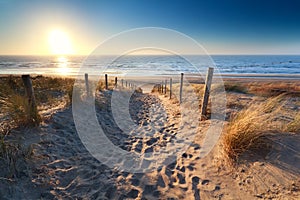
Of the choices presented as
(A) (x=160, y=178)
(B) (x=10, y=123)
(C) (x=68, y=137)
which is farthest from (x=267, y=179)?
(B) (x=10, y=123)

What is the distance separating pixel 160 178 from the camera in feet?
9.88

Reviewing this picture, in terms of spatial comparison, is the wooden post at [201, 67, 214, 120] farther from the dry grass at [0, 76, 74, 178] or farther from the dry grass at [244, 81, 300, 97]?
the dry grass at [244, 81, 300, 97]

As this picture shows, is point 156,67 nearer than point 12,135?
No

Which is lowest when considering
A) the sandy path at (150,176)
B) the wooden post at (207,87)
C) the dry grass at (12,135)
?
the sandy path at (150,176)

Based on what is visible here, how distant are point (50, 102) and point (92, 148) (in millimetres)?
3783

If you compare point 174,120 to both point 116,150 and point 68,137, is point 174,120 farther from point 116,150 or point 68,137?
point 68,137

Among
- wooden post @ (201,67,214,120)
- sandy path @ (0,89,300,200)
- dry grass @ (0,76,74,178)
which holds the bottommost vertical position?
sandy path @ (0,89,300,200)

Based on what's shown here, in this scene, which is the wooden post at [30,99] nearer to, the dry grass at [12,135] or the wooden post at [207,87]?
the dry grass at [12,135]

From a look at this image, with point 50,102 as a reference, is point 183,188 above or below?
below

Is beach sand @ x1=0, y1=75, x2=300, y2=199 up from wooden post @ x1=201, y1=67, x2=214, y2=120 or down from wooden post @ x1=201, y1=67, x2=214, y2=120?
down

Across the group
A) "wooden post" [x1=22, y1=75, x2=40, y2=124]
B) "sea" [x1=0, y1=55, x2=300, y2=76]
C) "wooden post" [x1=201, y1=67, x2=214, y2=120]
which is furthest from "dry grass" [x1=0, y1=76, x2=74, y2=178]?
"sea" [x1=0, y1=55, x2=300, y2=76]

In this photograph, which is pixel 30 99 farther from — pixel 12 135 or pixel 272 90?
pixel 272 90

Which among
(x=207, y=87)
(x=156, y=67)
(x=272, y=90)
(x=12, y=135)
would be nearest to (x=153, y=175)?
(x=12, y=135)

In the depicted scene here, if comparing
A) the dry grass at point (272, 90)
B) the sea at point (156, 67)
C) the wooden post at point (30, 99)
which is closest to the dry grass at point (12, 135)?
the wooden post at point (30, 99)
